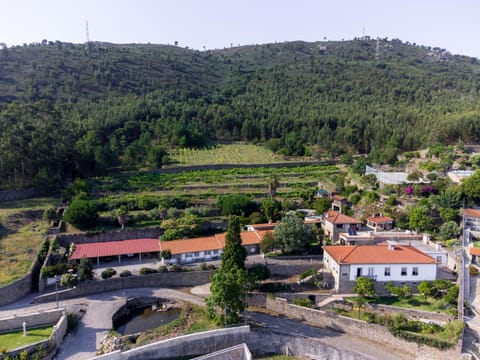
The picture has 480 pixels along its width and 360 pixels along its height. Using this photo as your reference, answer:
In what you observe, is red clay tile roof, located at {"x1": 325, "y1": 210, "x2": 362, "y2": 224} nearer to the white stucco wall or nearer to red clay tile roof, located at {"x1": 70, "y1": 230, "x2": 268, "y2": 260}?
red clay tile roof, located at {"x1": 70, "y1": 230, "x2": 268, "y2": 260}

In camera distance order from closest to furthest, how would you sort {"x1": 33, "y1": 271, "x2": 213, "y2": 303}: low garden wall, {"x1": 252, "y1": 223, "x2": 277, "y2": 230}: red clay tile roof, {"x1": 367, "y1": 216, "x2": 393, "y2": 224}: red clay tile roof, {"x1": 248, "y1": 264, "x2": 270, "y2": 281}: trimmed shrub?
{"x1": 33, "y1": 271, "x2": 213, "y2": 303}: low garden wall < {"x1": 248, "y1": 264, "x2": 270, "y2": 281}: trimmed shrub < {"x1": 367, "y1": 216, "x2": 393, "y2": 224}: red clay tile roof < {"x1": 252, "y1": 223, "x2": 277, "y2": 230}: red clay tile roof

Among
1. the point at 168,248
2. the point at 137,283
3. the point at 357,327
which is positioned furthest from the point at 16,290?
the point at 357,327

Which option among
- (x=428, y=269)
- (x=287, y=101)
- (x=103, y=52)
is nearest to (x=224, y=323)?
(x=428, y=269)

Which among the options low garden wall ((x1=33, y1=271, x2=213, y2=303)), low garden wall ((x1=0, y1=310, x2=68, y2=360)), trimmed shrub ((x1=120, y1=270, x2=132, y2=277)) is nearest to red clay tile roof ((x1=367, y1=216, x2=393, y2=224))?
low garden wall ((x1=33, y1=271, x2=213, y2=303))

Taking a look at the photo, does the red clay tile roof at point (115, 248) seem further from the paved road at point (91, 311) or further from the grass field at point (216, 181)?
the grass field at point (216, 181)

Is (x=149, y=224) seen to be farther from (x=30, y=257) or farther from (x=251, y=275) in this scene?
(x=251, y=275)

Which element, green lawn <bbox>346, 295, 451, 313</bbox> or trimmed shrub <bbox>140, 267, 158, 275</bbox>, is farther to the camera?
trimmed shrub <bbox>140, 267, 158, 275</bbox>

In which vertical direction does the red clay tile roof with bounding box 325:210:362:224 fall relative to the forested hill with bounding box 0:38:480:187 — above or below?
below
